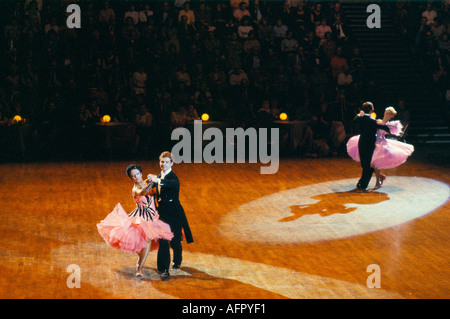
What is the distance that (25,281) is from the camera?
21.3ft

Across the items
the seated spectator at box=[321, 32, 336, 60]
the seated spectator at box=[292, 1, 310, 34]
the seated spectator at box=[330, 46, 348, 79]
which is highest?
the seated spectator at box=[292, 1, 310, 34]

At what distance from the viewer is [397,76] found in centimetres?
1658

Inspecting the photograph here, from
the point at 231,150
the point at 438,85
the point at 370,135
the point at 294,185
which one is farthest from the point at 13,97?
the point at 438,85

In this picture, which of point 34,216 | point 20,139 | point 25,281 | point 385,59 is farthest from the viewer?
point 385,59

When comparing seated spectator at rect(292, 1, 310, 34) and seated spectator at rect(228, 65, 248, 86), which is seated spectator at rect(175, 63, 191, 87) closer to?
seated spectator at rect(228, 65, 248, 86)

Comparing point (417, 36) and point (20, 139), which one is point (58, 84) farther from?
point (417, 36)

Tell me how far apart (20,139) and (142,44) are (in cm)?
403

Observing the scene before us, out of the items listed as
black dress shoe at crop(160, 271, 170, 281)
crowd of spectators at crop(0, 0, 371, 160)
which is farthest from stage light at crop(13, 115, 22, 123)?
black dress shoe at crop(160, 271, 170, 281)

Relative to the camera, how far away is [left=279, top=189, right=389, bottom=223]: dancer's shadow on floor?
9406 millimetres

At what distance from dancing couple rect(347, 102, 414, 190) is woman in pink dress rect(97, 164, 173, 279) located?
5.07m

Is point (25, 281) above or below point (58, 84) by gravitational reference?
below

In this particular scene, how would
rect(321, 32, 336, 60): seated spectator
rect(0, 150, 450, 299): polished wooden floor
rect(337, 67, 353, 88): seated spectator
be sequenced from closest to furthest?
rect(0, 150, 450, 299): polished wooden floor → rect(337, 67, 353, 88): seated spectator → rect(321, 32, 336, 60): seated spectator

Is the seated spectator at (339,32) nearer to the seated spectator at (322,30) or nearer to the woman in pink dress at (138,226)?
the seated spectator at (322,30)

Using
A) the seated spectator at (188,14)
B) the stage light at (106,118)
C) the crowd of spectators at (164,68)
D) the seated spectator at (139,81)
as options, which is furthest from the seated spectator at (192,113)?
the seated spectator at (188,14)
